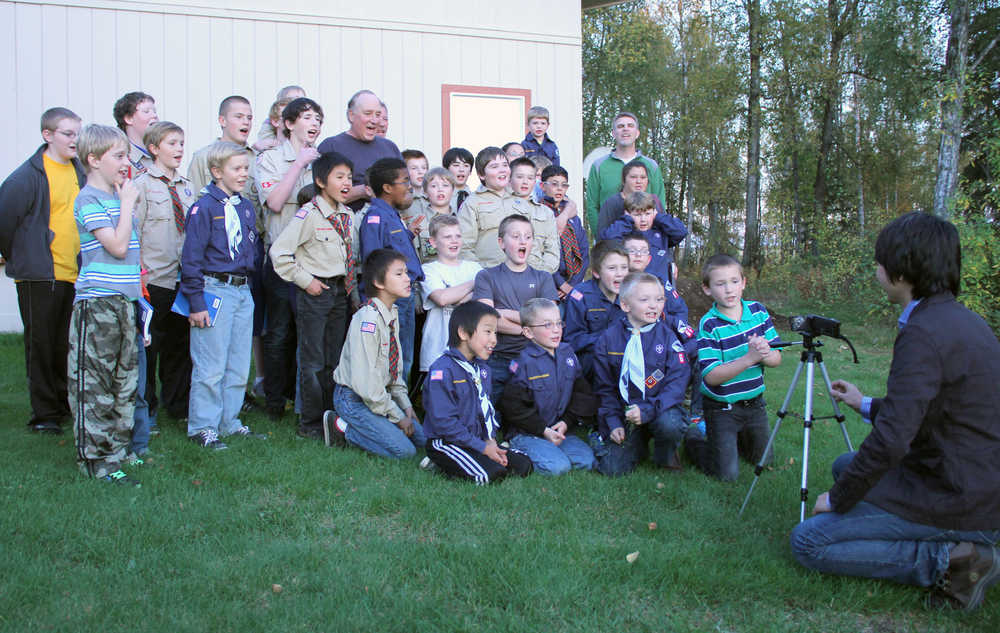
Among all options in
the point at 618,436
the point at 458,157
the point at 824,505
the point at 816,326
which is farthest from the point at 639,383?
the point at 458,157

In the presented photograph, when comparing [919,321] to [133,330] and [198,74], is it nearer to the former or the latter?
[133,330]

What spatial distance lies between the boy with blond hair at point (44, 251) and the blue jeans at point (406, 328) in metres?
2.30

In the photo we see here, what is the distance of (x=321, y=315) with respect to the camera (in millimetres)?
5535

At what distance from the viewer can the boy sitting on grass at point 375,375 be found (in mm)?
5133

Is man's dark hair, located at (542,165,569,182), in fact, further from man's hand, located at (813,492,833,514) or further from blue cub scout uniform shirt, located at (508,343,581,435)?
man's hand, located at (813,492,833,514)

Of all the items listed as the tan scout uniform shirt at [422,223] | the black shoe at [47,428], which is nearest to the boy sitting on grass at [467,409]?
the tan scout uniform shirt at [422,223]

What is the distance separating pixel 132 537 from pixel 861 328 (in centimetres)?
1104

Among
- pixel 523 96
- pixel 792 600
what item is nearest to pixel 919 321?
pixel 792 600

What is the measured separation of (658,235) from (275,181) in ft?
10.2

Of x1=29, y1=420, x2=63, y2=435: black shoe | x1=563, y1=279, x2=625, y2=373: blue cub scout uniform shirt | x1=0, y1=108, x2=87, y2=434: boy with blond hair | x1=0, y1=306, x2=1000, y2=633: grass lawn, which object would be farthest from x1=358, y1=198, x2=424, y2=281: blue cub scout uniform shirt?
x1=29, y1=420, x2=63, y2=435: black shoe

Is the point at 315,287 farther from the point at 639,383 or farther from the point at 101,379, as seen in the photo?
the point at 639,383

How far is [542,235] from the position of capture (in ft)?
21.5

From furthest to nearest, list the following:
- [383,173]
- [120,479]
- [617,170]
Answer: [617,170] → [383,173] → [120,479]

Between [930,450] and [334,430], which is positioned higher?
[930,450]
